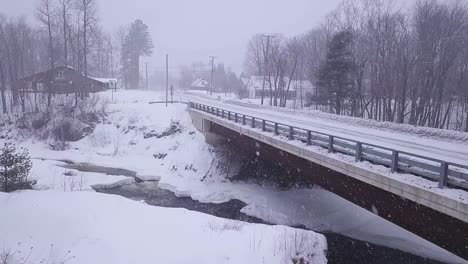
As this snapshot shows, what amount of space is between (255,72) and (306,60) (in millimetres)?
27322

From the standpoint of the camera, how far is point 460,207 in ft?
30.9

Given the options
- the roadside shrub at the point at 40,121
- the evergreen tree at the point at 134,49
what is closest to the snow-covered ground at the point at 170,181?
the roadside shrub at the point at 40,121

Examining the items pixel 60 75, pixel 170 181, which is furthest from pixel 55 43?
pixel 170 181

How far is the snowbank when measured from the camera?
12500 millimetres

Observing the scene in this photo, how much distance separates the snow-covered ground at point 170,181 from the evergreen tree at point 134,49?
35.7 m

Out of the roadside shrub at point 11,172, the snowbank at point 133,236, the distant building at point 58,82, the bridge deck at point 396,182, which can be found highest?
the distant building at point 58,82

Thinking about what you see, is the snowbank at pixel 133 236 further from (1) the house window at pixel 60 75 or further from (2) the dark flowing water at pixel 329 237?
(1) the house window at pixel 60 75

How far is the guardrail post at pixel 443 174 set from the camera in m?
10.1

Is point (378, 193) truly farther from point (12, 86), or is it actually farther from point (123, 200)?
point (12, 86)

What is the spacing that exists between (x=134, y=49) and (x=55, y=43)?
1168 inches

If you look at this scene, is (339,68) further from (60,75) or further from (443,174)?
(60,75)

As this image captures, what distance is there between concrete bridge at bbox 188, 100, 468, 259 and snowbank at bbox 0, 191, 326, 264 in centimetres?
320

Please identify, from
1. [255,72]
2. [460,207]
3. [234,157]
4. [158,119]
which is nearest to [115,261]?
[460,207]

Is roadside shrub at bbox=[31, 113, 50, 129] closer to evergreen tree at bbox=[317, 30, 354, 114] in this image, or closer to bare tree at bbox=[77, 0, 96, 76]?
bare tree at bbox=[77, 0, 96, 76]
